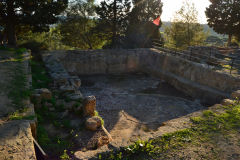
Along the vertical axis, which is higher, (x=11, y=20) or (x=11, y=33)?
(x=11, y=20)

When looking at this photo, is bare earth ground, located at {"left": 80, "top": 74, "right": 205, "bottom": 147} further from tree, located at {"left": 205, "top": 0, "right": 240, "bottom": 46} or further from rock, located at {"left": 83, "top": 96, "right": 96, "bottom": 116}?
tree, located at {"left": 205, "top": 0, "right": 240, "bottom": 46}

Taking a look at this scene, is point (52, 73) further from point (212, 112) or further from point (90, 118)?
point (212, 112)

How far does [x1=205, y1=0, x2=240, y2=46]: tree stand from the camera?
1008 inches

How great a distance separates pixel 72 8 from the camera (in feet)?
83.1

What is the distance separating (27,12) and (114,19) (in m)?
9.63

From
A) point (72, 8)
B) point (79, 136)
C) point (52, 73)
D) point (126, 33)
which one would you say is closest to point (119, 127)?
point (79, 136)

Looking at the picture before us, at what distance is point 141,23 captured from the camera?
2316 cm

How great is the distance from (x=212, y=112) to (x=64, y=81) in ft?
21.4

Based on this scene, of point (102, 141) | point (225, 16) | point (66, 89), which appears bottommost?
point (102, 141)

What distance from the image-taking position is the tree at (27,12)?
50.2ft

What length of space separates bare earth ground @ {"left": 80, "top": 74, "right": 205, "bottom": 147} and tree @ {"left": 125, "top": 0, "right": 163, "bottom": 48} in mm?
7730

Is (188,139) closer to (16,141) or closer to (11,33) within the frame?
(16,141)

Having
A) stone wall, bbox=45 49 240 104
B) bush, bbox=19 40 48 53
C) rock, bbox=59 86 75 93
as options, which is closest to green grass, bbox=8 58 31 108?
rock, bbox=59 86 75 93

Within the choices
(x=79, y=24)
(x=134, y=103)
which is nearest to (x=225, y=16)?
(x=79, y=24)
